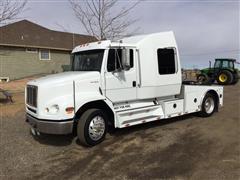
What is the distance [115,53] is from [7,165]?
3.57 metres

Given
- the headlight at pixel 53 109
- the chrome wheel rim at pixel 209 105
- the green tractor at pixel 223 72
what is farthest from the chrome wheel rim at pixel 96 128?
the green tractor at pixel 223 72

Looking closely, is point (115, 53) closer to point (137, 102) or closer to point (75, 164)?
point (137, 102)

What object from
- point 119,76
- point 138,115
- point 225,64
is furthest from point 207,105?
point 225,64

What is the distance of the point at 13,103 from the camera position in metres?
13.2

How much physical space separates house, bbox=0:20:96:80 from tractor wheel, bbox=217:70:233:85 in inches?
451

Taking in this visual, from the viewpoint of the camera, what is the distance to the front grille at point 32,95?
630 cm

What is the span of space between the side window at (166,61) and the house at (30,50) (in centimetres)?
1501

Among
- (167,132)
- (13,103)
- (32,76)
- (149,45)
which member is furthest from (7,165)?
(32,76)

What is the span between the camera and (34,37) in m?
25.0

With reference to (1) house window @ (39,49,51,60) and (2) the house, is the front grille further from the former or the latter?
(1) house window @ (39,49,51,60)

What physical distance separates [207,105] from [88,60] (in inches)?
191

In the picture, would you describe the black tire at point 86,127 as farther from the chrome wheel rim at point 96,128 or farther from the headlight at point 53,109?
the headlight at point 53,109

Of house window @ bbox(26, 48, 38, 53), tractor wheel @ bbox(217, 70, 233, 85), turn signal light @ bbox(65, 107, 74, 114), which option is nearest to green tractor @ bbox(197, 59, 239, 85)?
tractor wheel @ bbox(217, 70, 233, 85)

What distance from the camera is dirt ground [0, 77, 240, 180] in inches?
193
